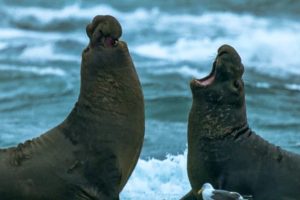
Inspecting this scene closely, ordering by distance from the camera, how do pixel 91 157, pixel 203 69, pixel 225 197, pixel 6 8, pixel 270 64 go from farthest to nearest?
1. pixel 6 8
2. pixel 270 64
3. pixel 203 69
4. pixel 91 157
5. pixel 225 197

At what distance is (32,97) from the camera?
49.7 feet

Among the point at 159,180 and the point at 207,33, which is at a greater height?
the point at 207,33

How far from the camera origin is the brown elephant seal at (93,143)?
7266 millimetres

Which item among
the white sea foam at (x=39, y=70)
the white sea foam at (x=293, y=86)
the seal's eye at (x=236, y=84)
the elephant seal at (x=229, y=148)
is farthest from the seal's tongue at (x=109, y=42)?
the white sea foam at (x=39, y=70)

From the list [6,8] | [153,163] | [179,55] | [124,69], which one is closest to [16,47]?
[179,55]

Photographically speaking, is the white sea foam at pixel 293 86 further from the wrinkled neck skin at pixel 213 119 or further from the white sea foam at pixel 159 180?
the wrinkled neck skin at pixel 213 119

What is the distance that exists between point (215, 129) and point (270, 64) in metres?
11.5

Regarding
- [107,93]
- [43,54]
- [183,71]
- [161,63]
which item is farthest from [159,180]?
[43,54]

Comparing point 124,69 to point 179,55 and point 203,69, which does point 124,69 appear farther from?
point 179,55

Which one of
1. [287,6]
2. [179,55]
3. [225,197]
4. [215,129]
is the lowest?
[225,197]

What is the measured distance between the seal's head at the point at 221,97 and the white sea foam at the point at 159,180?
1.50 meters

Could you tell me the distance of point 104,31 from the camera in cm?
734

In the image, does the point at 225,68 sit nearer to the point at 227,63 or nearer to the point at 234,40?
the point at 227,63

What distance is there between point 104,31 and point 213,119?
0.91 meters
